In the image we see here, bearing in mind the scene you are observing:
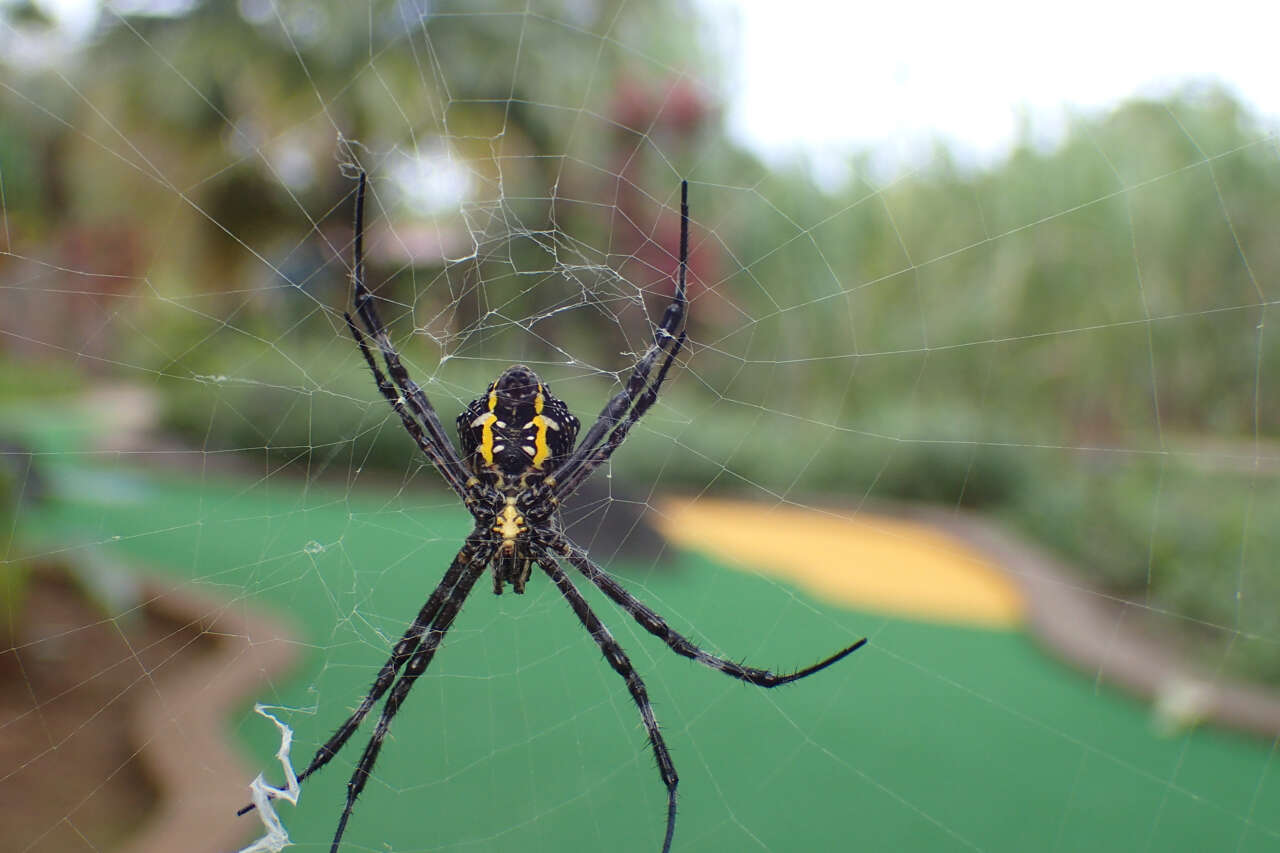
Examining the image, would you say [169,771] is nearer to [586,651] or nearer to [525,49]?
[586,651]

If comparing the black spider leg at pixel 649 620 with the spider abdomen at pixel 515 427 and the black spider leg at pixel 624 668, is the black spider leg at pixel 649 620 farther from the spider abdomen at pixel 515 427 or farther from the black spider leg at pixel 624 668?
the spider abdomen at pixel 515 427

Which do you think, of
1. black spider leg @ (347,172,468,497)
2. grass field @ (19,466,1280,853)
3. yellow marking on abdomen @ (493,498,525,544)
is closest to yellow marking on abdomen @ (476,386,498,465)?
black spider leg @ (347,172,468,497)

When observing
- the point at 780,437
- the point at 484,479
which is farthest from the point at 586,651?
the point at 780,437

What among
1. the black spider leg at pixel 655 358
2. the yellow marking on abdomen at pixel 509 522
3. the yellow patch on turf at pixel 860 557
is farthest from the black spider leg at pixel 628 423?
the yellow patch on turf at pixel 860 557

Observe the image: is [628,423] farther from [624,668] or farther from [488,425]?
[624,668]

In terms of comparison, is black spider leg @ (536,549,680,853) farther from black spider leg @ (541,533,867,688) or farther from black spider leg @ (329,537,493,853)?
black spider leg @ (329,537,493,853)
